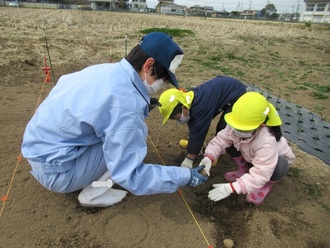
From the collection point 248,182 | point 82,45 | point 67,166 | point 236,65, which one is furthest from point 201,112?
point 82,45

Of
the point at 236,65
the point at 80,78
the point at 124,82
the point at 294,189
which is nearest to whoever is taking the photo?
the point at 124,82

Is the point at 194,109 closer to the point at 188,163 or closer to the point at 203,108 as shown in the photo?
the point at 203,108

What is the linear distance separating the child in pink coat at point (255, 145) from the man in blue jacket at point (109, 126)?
1.53ft

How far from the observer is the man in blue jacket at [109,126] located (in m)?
1.55

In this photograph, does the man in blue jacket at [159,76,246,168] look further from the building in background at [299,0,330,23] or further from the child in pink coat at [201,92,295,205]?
the building in background at [299,0,330,23]

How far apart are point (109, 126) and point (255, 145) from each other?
1.25m

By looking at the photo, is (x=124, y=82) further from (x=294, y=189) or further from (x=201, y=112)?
(x=294, y=189)

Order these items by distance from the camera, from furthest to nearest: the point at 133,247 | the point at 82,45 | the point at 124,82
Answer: the point at 82,45, the point at 133,247, the point at 124,82

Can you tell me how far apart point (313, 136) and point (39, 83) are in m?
4.70

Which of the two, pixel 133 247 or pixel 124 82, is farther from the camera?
pixel 133 247

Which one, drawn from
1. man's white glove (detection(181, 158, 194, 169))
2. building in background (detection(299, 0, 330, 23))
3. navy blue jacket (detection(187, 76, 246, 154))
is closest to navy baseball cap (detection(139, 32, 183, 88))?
navy blue jacket (detection(187, 76, 246, 154))

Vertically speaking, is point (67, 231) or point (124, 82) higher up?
point (124, 82)

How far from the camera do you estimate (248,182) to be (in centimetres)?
209

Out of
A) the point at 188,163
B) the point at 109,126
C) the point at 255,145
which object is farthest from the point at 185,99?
the point at 109,126
